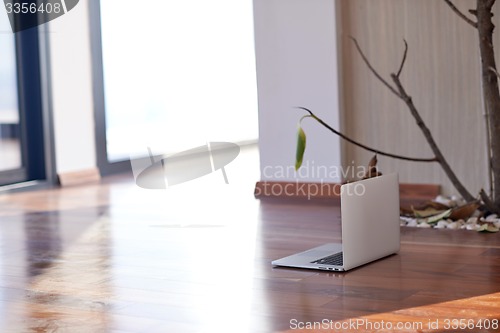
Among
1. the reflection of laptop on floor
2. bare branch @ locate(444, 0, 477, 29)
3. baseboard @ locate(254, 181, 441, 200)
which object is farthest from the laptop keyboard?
baseboard @ locate(254, 181, 441, 200)

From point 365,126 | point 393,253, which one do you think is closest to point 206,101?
point 365,126

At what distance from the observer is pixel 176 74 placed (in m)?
7.29

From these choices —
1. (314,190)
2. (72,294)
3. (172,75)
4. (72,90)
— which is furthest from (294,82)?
(172,75)

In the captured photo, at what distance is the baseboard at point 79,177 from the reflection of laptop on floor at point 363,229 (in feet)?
9.62

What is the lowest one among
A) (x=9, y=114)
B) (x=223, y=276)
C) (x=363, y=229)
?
(x=223, y=276)

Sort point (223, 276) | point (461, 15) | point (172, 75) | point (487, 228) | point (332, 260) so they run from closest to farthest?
point (223, 276) → point (332, 260) → point (487, 228) → point (461, 15) → point (172, 75)

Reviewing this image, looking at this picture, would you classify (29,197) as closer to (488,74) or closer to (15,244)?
(15,244)

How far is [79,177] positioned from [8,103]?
2.29ft

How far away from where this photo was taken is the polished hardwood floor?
2381mm

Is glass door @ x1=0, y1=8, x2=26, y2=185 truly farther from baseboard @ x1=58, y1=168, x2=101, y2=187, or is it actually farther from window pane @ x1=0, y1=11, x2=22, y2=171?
baseboard @ x1=58, y1=168, x2=101, y2=187

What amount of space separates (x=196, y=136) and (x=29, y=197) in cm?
257

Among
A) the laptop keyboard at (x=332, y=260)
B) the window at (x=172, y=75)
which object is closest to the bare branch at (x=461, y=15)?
the laptop keyboard at (x=332, y=260)

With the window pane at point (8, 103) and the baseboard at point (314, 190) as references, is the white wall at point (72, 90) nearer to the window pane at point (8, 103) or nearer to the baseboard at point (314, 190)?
the window pane at point (8, 103)

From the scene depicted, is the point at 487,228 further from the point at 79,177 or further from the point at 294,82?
the point at 79,177
